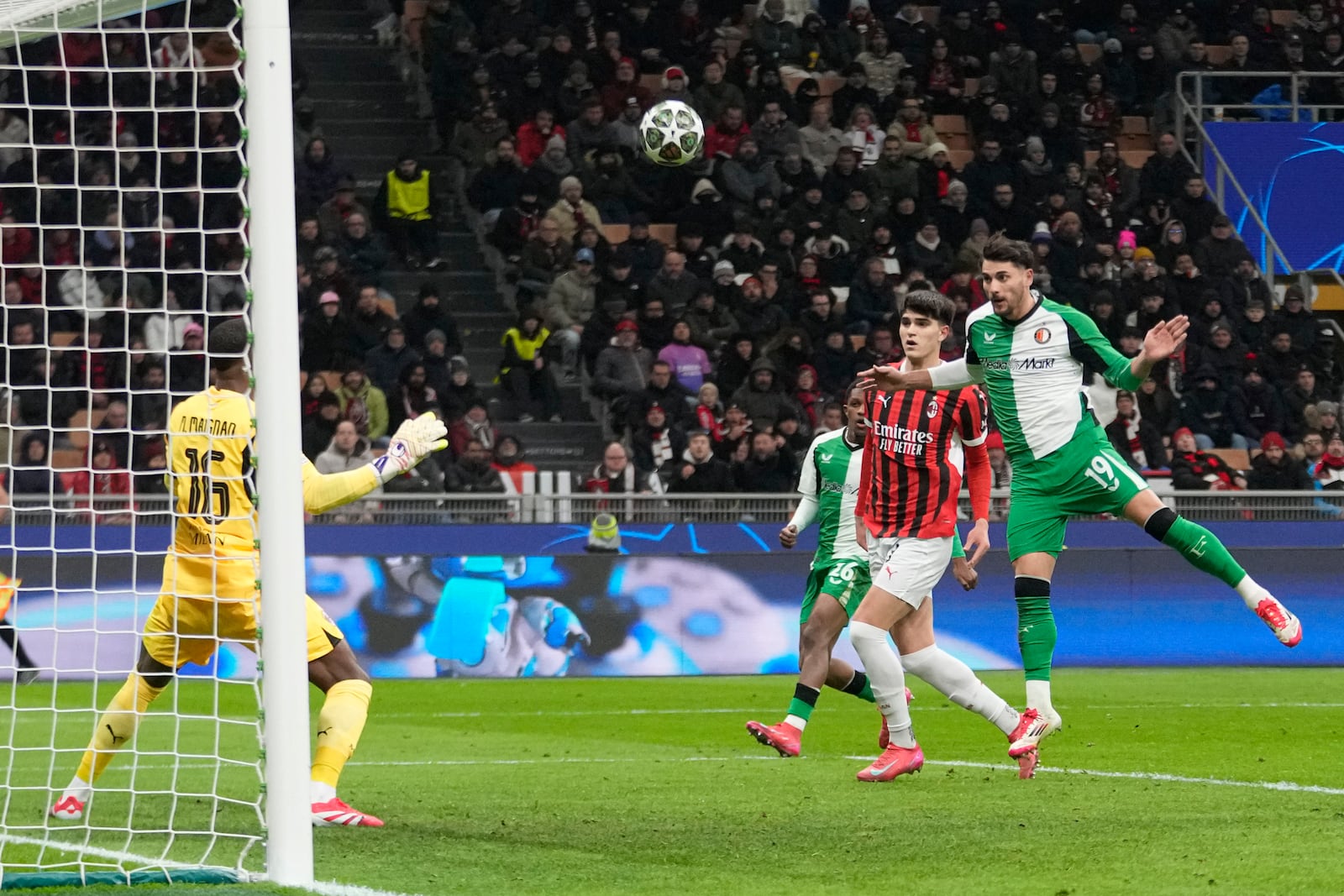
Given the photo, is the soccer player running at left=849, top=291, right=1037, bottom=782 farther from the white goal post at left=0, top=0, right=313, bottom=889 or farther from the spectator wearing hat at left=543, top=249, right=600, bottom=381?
the spectator wearing hat at left=543, top=249, right=600, bottom=381

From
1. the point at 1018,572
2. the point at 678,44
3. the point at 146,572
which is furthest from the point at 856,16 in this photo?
the point at 1018,572

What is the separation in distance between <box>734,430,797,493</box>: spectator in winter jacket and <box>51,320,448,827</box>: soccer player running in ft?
33.1

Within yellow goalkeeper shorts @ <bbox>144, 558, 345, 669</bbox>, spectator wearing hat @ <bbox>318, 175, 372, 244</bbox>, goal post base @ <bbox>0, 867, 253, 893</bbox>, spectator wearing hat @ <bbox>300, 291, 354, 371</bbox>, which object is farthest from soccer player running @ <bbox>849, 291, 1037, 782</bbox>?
spectator wearing hat @ <bbox>318, 175, 372, 244</bbox>

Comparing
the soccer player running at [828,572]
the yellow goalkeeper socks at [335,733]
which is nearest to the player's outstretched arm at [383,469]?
the yellow goalkeeper socks at [335,733]

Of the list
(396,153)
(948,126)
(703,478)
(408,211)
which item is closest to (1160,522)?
(703,478)

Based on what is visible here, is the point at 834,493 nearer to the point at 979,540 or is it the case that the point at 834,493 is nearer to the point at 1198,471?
the point at 979,540

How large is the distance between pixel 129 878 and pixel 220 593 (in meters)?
1.87

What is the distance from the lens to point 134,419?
15500 mm

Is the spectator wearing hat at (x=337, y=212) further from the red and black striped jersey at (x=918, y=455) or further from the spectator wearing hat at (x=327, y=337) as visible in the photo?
the red and black striped jersey at (x=918, y=455)

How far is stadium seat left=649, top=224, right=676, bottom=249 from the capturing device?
2019 cm

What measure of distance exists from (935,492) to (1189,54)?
55.9 feet

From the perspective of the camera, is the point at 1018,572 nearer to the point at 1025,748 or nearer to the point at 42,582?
the point at 1025,748

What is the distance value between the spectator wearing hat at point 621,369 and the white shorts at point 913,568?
32.6 ft

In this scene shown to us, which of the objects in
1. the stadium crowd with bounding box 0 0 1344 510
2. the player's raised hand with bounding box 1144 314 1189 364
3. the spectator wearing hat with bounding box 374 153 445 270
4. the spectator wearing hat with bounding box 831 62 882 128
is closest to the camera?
the player's raised hand with bounding box 1144 314 1189 364
